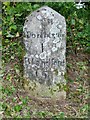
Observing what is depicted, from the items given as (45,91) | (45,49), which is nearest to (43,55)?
(45,49)

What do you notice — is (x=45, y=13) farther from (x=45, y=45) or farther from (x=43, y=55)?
(x=43, y=55)

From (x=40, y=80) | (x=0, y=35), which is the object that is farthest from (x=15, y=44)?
(x=40, y=80)

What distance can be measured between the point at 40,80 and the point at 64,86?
12.9 inches

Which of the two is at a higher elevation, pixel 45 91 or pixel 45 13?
pixel 45 13

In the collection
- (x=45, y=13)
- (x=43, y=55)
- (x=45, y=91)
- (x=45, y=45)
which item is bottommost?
(x=45, y=91)

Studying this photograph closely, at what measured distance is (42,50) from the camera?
16.9 feet

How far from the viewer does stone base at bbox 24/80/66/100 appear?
17.4 feet

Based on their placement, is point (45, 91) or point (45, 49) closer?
point (45, 49)

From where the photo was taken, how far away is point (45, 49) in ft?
16.9

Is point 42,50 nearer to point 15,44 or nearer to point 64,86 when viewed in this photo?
point 64,86

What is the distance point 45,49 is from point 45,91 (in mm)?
562

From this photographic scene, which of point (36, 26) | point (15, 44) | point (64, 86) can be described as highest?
point (36, 26)

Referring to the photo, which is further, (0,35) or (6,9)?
(0,35)

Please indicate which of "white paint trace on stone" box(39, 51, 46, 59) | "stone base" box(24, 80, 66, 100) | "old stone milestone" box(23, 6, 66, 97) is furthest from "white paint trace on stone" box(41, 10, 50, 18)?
"stone base" box(24, 80, 66, 100)
